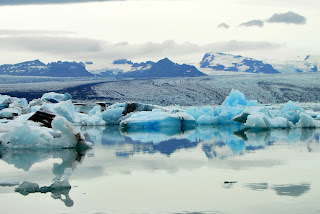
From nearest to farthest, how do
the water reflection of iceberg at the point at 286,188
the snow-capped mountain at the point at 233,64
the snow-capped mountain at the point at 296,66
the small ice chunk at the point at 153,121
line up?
1. the water reflection of iceberg at the point at 286,188
2. the small ice chunk at the point at 153,121
3. the snow-capped mountain at the point at 296,66
4. the snow-capped mountain at the point at 233,64

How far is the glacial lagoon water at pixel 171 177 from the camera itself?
4.60 meters

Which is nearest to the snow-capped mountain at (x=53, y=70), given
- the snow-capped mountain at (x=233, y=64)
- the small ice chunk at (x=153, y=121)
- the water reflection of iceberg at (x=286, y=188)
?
the snow-capped mountain at (x=233, y=64)

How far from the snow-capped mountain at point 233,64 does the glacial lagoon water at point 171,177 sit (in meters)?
116

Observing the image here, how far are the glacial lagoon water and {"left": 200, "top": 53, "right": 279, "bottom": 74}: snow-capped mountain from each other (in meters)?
116

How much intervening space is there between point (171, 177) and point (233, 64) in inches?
5079

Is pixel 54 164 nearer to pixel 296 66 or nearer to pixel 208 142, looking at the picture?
pixel 208 142

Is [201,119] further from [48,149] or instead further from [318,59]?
[318,59]

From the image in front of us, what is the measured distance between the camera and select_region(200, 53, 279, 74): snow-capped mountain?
418ft

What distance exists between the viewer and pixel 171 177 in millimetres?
6062

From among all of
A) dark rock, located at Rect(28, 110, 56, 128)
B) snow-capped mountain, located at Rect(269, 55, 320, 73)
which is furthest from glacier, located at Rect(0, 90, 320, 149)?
snow-capped mountain, located at Rect(269, 55, 320, 73)

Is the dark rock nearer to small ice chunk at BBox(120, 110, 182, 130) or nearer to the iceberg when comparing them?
the iceberg

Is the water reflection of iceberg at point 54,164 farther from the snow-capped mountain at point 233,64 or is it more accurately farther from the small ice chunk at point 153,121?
the snow-capped mountain at point 233,64

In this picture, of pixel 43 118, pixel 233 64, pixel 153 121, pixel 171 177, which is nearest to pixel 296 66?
pixel 233 64

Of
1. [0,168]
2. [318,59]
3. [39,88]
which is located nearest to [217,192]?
[0,168]
